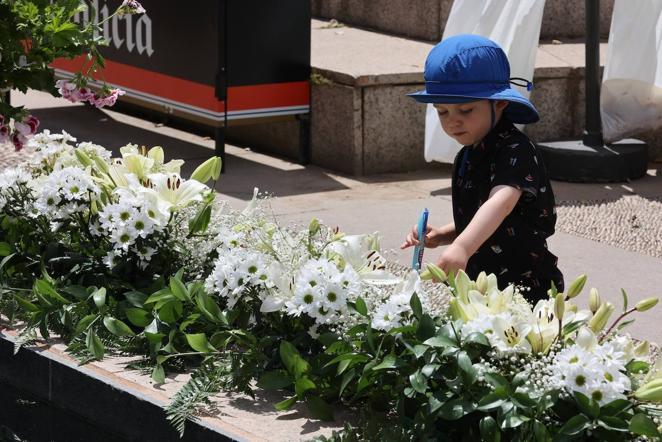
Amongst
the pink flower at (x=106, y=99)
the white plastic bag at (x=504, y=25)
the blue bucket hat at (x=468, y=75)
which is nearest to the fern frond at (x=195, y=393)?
the blue bucket hat at (x=468, y=75)

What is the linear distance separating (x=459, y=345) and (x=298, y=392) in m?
0.48

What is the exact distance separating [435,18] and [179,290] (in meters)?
6.92

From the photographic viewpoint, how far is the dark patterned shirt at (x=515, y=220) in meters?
3.90

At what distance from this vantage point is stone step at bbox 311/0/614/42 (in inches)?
399

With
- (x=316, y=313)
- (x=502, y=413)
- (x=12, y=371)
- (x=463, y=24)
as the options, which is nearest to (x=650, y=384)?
(x=502, y=413)

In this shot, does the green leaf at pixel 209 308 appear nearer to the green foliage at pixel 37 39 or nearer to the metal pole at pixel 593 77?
the green foliage at pixel 37 39

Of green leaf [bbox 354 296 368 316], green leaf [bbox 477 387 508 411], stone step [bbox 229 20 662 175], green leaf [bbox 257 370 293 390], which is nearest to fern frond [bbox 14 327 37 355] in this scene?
green leaf [bbox 257 370 293 390]

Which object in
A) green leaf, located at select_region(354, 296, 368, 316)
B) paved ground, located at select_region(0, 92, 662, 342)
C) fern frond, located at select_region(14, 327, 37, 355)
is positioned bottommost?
paved ground, located at select_region(0, 92, 662, 342)

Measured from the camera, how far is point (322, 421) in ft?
10.3

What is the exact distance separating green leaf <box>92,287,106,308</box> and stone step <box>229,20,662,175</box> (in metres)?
4.64

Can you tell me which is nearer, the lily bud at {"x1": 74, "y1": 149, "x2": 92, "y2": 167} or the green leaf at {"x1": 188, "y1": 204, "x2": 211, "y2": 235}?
the green leaf at {"x1": 188, "y1": 204, "x2": 211, "y2": 235}

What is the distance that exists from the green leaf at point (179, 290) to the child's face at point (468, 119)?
975mm

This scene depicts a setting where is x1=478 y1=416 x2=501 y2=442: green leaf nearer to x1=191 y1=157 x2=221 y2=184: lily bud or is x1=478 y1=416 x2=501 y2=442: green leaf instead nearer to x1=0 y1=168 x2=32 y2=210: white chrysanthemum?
x1=191 y1=157 x2=221 y2=184: lily bud

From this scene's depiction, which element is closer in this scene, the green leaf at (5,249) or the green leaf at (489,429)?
the green leaf at (489,429)
